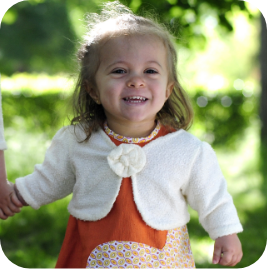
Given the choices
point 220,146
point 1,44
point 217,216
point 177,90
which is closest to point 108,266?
point 217,216

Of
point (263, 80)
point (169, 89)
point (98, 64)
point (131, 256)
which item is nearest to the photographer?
point (131, 256)

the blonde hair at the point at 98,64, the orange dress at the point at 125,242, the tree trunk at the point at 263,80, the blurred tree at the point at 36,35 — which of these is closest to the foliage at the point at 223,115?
the tree trunk at the point at 263,80

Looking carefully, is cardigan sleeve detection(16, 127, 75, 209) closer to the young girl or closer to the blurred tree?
the young girl

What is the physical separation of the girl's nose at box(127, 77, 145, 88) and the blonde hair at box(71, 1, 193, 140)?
22cm

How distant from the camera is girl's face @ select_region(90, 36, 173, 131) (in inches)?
65.3

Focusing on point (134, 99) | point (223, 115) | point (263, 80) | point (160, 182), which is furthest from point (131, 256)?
point (263, 80)

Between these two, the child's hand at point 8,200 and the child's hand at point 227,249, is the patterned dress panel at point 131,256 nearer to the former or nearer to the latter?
the child's hand at point 227,249

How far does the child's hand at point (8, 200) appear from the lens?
6.26 ft

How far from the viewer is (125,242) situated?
1577 millimetres

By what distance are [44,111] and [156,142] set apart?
466 cm

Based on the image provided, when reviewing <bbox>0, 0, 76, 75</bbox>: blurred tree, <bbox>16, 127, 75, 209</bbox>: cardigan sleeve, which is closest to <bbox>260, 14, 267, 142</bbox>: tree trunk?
<bbox>16, 127, 75, 209</bbox>: cardigan sleeve

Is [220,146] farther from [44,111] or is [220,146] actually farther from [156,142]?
[156,142]

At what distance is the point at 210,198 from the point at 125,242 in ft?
1.38

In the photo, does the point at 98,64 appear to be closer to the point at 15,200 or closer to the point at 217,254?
the point at 15,200
